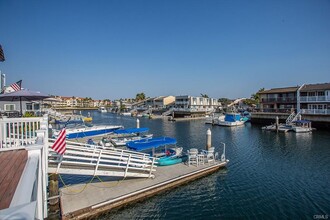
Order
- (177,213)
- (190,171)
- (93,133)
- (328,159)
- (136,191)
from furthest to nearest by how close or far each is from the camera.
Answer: (93,133) → (328,159) → (190,171) → (136,191) → (177,213)

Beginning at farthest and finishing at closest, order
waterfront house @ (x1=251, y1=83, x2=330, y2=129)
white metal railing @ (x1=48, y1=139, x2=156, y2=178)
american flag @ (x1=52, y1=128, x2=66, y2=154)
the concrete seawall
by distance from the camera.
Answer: waterfront house @ (x1=251, y1=83, x2=330, y2=129) → the concrete seawall → white metal railing @ (x1=48, y1=139, x2=156, y2=178) → american flag @ (x1=52, y1=128, x2=66, y2=154)

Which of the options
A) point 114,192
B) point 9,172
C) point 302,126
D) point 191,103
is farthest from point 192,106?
point 9,172

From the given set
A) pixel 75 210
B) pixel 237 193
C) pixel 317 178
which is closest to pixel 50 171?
pixel 75 210

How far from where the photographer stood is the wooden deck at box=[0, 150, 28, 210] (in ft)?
11.3

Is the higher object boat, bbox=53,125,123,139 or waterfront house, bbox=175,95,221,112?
waterfront house, bbox=175,95,221,112

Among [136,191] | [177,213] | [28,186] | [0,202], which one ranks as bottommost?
[177,213]

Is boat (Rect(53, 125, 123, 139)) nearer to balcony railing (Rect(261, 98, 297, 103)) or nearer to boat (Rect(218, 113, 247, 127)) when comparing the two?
boat (Rect(218, 113, 247, 127))

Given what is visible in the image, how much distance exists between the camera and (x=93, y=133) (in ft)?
95.0

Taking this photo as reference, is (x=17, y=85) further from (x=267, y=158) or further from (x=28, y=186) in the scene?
(x=267, y=158)

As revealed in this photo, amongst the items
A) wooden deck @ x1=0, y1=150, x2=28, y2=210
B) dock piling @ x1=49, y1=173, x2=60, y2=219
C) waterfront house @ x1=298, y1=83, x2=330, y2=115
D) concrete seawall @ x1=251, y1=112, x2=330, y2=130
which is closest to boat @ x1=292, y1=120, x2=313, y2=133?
concrete seawall @ x1=251, y1=112, x2=330, y2=130

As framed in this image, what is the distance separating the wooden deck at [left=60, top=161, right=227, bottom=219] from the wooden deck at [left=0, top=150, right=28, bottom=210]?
166 inches

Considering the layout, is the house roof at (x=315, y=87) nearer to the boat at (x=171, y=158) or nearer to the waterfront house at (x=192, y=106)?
the waterfront house at (x=192, y=106)

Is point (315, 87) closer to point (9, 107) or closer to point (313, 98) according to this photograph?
point (313, 98)

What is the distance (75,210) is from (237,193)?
9.65 m
